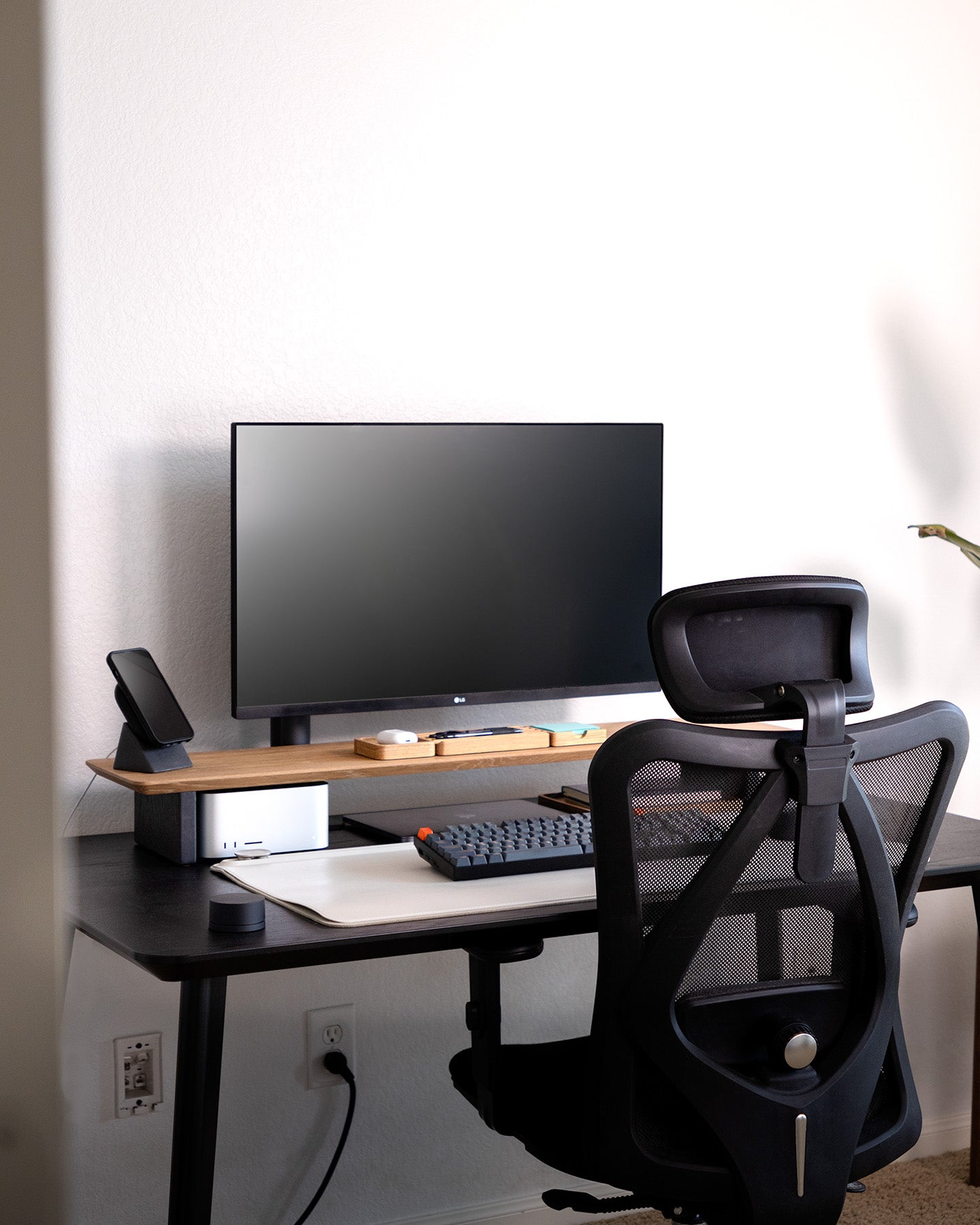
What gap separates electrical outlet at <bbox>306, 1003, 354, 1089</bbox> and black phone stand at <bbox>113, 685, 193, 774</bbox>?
608mm

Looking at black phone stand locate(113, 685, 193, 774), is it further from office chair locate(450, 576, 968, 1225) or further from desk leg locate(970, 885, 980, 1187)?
desk leg locate(970, 885, 980, 1187)

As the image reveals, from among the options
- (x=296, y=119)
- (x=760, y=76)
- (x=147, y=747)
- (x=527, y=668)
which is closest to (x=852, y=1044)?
(x=527, y=668)

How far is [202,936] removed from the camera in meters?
1.38

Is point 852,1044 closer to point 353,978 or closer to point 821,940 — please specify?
point 821,940

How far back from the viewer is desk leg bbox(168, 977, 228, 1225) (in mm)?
1531

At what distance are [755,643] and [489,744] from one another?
2.21 ft

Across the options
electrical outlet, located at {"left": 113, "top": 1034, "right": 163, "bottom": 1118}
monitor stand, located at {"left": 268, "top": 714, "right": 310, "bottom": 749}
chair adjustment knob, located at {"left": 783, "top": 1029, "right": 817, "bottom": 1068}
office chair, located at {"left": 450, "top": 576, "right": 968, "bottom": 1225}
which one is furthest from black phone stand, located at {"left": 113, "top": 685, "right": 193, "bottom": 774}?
chair adjustment knob, located at {"left": 783, "top": 1029, "right": 817, "bottom": 1068}

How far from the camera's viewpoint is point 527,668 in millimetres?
2090

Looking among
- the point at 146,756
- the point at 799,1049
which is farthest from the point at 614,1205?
the point at 146,756

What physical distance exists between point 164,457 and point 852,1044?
1.30m

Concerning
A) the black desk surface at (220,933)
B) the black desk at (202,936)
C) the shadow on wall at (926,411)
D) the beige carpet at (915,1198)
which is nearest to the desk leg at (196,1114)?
the black desk at (202,936)

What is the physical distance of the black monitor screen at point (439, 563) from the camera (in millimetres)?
1882

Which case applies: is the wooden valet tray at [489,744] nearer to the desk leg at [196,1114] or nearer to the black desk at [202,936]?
the black desk at [202,936]

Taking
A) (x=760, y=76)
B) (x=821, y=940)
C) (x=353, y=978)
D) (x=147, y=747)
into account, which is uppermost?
(x=760, y=76)
